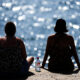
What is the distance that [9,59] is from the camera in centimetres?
668

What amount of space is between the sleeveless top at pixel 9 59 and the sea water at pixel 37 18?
598 inches

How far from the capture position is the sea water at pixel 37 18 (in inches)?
1100

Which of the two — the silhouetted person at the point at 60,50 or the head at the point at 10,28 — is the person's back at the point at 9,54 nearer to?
the head at the point at 10,28

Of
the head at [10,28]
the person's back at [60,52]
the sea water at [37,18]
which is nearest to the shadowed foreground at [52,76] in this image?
the person's back at [60,52]

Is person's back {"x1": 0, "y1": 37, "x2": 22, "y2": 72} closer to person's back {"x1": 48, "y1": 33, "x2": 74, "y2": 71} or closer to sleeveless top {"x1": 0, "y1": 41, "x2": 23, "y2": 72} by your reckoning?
sleeveless top {"x1": 0, "y1": 41, "x2": 23, "y2": 72}

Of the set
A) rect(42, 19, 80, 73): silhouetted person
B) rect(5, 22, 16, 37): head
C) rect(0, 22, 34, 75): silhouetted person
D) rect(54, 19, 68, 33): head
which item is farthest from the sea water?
rect(5, 22, 16, 37): head

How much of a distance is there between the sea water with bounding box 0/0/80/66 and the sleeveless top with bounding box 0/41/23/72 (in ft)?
49.8

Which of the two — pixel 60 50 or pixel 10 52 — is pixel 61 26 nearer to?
pixel 60 50

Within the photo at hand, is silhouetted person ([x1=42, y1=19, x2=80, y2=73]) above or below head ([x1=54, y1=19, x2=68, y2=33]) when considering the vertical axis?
below

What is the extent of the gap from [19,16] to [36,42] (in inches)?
638

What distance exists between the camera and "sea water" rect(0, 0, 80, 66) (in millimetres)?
27938

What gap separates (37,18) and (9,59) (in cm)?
3510

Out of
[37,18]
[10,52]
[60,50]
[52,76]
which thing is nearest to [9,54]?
[10,52]

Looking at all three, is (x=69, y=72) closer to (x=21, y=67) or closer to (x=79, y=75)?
(x=79, y=75)
